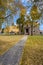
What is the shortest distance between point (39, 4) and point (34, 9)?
1.16 meters

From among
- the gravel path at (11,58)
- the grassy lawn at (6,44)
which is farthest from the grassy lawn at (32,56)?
the grassy lawn at (6,44)

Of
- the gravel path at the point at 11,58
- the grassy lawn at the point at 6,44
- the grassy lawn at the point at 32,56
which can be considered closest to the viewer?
the gravel path at the point at 11,58

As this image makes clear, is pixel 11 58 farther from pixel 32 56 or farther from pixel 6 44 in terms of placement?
pixel 6 44

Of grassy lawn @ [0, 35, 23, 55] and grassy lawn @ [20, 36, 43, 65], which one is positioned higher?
grassy lawn @ [0, 35, 23, 55]

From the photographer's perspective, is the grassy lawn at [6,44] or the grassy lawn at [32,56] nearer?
the grassy lawn at [32,56]

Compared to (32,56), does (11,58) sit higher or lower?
higher

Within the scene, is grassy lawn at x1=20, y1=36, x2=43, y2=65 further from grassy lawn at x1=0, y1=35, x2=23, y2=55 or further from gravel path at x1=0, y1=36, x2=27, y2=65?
grassy lawn at x1=0, y1=35, x2=23, y2=55

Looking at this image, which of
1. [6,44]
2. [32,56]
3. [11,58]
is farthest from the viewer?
[6,44]

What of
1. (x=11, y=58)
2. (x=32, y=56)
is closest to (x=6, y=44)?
(x=32, y=56)

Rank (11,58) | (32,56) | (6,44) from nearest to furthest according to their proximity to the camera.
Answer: (11,58), (32,56), (6,44)

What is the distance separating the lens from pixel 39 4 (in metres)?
11.4

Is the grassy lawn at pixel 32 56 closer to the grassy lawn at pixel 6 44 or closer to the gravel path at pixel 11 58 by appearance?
the gravel path at pixel 11 58

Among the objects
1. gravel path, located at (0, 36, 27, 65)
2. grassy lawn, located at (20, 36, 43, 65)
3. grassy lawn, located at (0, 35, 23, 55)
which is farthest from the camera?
grassy lawn, located at (0, 35, 23, 55)

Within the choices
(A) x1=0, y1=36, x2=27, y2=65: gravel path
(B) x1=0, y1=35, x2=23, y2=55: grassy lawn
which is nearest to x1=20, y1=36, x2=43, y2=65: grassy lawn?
(A) x1=0, y1=36, x2=27, y2=65: gravel path
